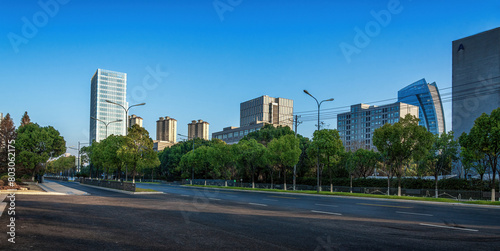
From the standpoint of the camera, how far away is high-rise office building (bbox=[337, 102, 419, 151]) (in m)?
170

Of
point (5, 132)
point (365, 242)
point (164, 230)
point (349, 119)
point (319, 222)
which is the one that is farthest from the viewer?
point (349, 119)

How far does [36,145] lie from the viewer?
5338 centimetres

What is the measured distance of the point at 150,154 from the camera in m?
38.4

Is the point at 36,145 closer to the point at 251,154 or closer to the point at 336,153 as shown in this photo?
the point at 251,154

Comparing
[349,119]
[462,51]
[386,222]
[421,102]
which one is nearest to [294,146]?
[386,222]

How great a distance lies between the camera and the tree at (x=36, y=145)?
51.1 meters

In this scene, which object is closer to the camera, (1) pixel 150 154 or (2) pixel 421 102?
(1) pixel 150 154

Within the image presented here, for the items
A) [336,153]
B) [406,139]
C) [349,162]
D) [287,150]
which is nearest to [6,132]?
[287,150]

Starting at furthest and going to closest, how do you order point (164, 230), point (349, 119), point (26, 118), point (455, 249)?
point (349, 119) < point (26, 118) < point (164, 230) < point (455, 249)

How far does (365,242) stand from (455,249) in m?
2.06

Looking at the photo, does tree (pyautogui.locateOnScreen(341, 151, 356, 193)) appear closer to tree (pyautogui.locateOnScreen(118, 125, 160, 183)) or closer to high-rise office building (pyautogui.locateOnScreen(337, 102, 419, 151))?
tree (pyautogui.locateOnScreen(118, 125, 160, 183))

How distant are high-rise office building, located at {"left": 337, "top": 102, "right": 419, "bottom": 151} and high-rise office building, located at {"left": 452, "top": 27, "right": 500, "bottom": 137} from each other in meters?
Result: 103

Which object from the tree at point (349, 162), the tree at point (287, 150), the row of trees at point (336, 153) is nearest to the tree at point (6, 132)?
the row of trees at point (336, 153)

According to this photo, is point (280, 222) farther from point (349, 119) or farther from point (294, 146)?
point (349, 119)
